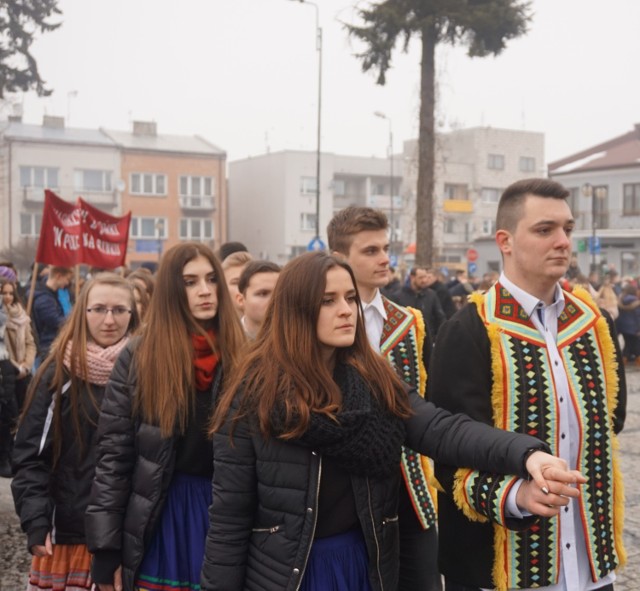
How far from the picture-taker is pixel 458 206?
65312 mm

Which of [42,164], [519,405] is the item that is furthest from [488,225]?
[519,405]

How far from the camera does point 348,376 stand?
9.05 ft

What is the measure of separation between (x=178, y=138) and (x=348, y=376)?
5775cm

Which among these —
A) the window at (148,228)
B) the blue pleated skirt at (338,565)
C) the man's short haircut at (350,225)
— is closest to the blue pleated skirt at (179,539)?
the blue pleated skirt at (338,565)

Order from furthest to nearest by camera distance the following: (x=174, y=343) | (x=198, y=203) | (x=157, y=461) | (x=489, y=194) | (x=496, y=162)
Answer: (x=489, y=194) < (x=496, y=162) < (x=198, y=203) < (x=174, y=343) < (x=157, y=461)

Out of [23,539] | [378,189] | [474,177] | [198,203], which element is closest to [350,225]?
[23,539]

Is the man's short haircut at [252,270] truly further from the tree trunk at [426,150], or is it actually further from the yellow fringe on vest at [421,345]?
the tree trunk at [426,150]

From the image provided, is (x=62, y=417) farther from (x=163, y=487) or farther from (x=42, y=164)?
(x=42, y=164)

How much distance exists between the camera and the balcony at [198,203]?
5634cm

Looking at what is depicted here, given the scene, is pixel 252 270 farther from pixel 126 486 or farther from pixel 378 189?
pixel 378 189

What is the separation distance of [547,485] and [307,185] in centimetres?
5789

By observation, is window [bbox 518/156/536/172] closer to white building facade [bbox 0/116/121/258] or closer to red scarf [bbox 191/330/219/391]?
white building facade [bbox 0/116/121/258]

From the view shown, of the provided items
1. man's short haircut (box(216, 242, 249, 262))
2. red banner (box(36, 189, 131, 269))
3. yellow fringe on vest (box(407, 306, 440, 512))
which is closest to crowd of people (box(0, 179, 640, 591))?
yellow fringe on vest (box(407, 306, 440, 512))

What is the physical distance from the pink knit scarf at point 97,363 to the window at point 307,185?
182 feet
